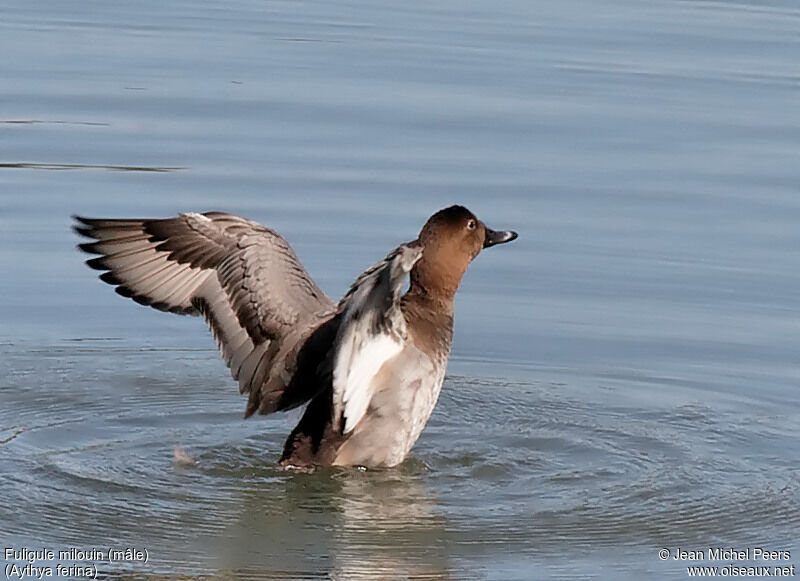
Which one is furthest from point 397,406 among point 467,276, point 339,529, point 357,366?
point 467,276

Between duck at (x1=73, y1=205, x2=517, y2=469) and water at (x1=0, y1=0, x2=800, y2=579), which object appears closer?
water at (x1=0, y1=0, x2=800, y2=579)

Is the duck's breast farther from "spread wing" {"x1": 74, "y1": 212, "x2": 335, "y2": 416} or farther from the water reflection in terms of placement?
"spread wing" {"x1": 74, "y1": 212, "x2": 335, "y2": 416}

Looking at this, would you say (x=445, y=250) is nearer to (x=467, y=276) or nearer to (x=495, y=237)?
(x=495, y=237)

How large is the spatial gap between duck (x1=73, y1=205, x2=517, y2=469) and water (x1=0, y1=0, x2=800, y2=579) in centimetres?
21

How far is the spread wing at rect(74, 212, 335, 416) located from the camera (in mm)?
7504

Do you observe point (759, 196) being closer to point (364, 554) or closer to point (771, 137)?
point (771, 137)

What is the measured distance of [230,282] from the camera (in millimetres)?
7598

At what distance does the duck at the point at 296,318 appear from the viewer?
7.48 meters

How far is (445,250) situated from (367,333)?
0.84 m

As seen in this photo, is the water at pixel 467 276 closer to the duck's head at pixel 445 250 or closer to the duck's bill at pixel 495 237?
the duck's head at pixel 445 250

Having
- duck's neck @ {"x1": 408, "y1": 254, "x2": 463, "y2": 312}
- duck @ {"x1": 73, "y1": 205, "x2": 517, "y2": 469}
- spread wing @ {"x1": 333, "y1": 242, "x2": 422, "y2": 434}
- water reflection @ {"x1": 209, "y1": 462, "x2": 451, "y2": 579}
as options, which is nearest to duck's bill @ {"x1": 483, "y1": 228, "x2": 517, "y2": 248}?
duck @ {"x1": 73, "y1": 205, "x2": 517, "y2": 469}

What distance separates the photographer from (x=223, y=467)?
7590 millimetres

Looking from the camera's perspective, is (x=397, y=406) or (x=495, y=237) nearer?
(x=397, y=406)

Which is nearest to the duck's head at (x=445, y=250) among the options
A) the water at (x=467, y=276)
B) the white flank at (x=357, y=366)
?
the white flank at (x=357, y=366)
